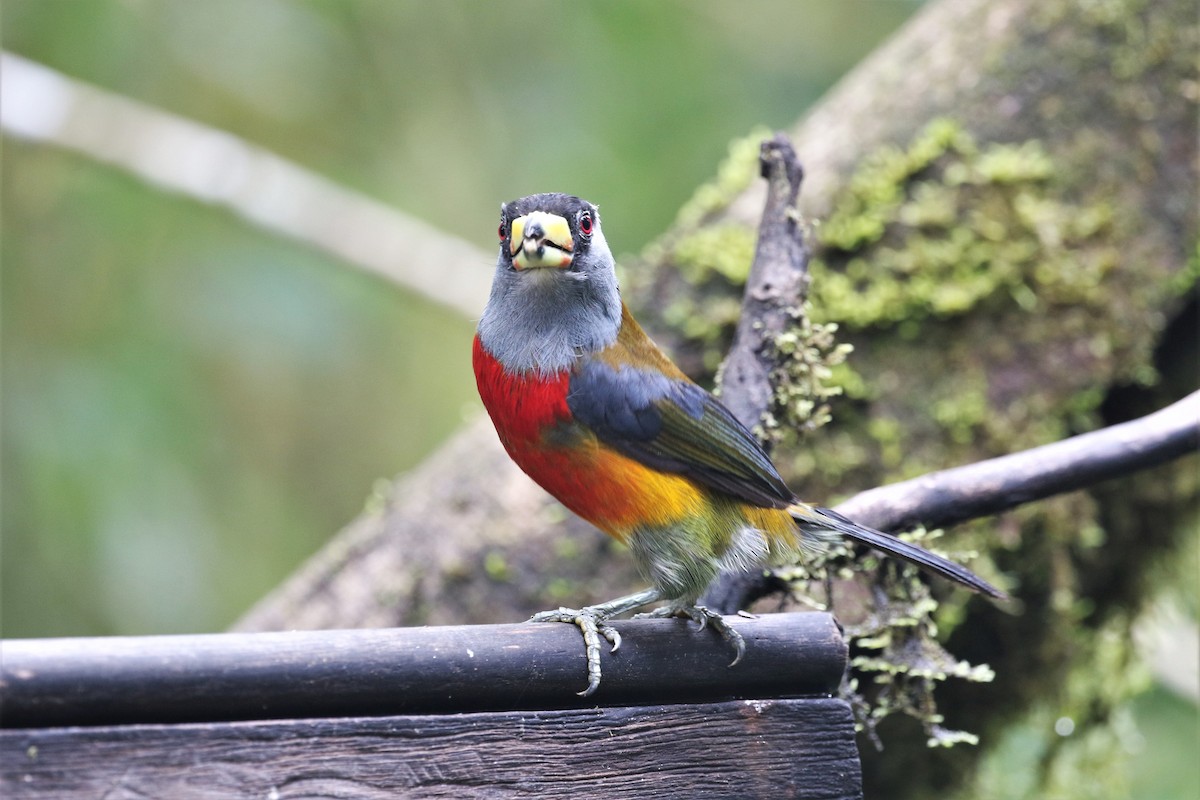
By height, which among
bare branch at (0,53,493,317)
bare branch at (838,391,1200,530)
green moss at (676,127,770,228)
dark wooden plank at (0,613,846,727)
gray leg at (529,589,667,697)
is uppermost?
bare branch at (0,53,493,317)

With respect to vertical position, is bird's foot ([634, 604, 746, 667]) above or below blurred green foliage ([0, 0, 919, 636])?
below

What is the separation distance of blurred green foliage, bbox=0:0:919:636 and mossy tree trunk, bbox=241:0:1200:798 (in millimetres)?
1837

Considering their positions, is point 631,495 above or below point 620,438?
below

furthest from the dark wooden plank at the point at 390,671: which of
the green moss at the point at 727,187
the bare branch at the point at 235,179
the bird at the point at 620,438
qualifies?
the bare branch at the point at 235,179

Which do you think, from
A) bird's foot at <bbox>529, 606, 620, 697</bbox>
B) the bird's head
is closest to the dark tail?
bird's foot at <bbox>529, 606, 620, 697</bbox>

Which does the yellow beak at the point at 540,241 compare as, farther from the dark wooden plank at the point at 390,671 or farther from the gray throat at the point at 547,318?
the dark wooden plank at the point at 390,671

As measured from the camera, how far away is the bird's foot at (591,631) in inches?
78.2

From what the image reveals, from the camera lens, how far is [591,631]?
2.06m

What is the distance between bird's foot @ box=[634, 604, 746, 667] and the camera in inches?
81.7

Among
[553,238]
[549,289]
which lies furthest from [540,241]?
[549,289]

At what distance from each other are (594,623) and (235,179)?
363cm

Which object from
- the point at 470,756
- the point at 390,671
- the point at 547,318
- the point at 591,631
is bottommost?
the point at 470,756

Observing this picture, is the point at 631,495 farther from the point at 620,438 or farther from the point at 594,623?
the point at 594,623

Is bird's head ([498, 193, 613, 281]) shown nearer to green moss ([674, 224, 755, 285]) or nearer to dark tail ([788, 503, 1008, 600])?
dark tail ([788, 503, 1008, 600])
